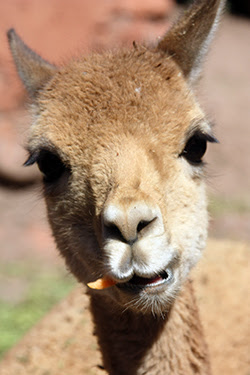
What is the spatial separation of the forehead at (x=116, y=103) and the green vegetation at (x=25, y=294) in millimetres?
3985

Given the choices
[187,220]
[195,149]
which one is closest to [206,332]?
[187,220]

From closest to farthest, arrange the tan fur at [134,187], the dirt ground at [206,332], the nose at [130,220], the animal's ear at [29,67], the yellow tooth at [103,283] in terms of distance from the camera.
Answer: the nose at [130,220] < the tan fur at [134,187] < the yellow tooth at [103,283] < the animal's ear at [29,67] < the dirt ground at [206,332]

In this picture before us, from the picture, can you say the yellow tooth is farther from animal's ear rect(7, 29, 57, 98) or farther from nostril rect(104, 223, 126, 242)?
animal's ear rect(7, 29, 57, 98)

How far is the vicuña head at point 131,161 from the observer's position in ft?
7.97

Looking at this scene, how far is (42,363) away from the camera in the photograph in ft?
14.0

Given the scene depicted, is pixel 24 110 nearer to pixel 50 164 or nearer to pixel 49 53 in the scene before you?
pixel 49 53

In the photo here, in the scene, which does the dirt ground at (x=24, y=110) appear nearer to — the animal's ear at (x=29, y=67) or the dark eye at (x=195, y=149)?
the animal's ear at (x=29, y=67)

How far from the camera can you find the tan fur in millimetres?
2453

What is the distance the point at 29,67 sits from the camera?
142 inches

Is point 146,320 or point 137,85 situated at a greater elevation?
point 137,85

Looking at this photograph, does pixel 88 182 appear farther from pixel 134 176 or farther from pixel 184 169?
pixel 184 169

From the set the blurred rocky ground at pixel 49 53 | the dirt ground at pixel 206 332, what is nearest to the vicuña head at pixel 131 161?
the dirt ground at pixel 206 332

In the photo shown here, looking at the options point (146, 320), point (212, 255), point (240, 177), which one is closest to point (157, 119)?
point (146, 320)

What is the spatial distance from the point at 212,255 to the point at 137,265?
306cm
